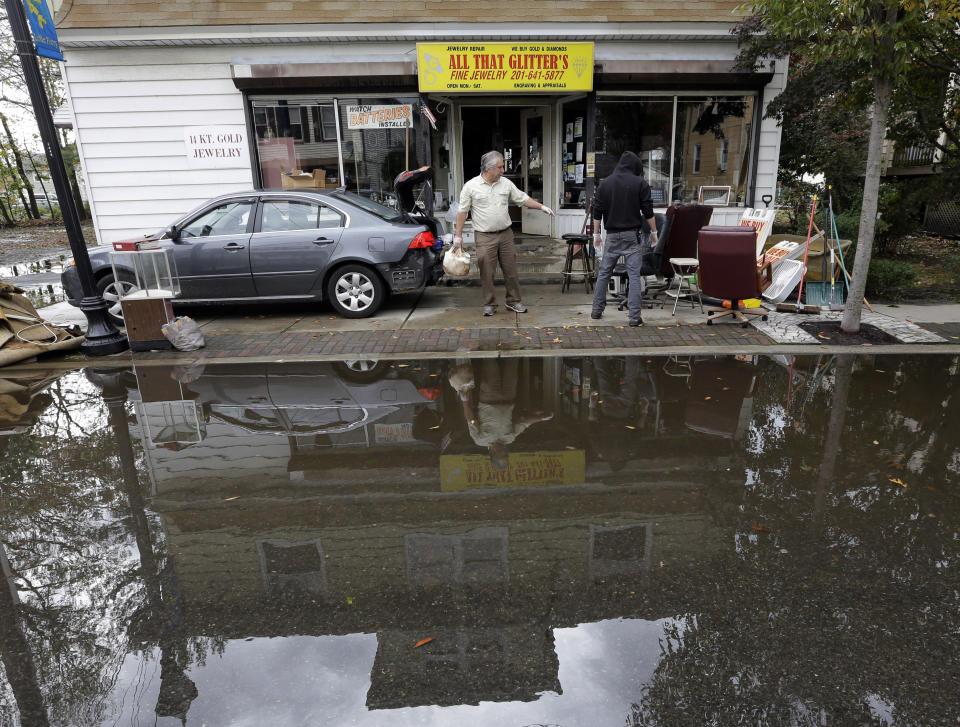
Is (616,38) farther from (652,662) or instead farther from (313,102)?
(652,662)

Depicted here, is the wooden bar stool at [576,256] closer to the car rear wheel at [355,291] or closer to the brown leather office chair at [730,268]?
the brown leather office chair at [730,268]

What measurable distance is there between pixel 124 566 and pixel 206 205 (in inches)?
245

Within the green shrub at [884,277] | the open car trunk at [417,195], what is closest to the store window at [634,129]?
the open car trunk at [417,195]

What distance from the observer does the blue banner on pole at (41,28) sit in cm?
688

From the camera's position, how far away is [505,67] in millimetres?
10781

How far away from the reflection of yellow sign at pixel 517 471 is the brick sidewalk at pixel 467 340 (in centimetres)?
264

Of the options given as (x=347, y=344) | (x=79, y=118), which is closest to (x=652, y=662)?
(x=347, y=344)

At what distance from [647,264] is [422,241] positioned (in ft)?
9.59

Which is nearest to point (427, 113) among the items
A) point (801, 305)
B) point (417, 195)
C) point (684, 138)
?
point (417, 195)

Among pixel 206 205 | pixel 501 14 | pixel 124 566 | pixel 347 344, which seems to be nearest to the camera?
pixel 124 566

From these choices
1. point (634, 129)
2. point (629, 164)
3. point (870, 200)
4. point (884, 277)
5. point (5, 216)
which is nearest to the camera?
point (870, 200)

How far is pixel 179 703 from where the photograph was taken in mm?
2732

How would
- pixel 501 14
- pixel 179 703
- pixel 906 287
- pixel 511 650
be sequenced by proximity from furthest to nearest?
pixel 501 14, pixel 906 287, pixel 511 650, pixel 179 703

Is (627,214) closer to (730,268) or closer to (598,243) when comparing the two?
(730,268)
